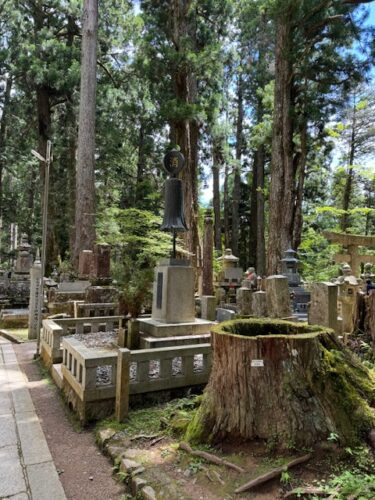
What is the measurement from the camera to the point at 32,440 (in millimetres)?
3889

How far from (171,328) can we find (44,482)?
142 inches

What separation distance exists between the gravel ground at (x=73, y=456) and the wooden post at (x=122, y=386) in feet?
1.24

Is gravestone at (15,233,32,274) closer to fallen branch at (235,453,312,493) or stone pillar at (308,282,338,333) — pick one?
stone pillar at (308,282,338,333)

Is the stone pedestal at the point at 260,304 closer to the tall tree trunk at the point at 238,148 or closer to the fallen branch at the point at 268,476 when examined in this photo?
the fallen branch at the point at 268,476

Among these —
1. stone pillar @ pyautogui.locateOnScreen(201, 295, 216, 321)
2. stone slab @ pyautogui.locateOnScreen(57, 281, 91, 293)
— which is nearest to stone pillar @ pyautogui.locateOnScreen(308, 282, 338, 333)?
stone pillar @ pyautogui.locateOnScreen(201, 295, 216, 321)

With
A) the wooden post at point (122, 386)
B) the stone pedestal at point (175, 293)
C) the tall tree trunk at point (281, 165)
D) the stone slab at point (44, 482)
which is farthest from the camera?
the tall tree trunk at point (281, 165)

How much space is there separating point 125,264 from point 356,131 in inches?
583

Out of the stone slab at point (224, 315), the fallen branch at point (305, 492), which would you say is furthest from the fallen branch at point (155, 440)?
the stone slab at point (224, 315)

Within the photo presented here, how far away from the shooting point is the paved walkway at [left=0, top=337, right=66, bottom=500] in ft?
9.75

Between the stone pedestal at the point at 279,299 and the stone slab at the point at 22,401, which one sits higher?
the stone pedestal at the point at 279,299

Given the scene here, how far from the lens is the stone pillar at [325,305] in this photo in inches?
214

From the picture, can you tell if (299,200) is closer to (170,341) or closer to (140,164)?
(170,341)

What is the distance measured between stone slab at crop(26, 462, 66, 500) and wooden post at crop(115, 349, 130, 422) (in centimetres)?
86

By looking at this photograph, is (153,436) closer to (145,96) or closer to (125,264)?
(125,264)
